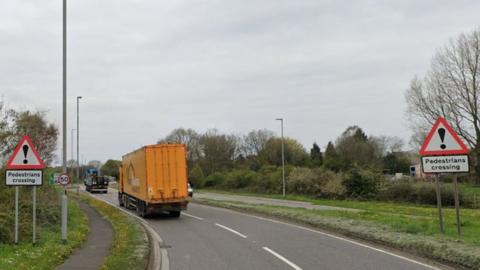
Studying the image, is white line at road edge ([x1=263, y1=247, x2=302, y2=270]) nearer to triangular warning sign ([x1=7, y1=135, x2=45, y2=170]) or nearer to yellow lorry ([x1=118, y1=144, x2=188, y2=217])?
triangular warning sign ([x1=7, y1=135, x2=45, y2=170])

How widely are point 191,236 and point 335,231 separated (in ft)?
16.1

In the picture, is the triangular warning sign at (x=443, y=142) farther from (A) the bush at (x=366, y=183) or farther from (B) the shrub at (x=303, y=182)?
(B) the shrub at (x=303, y=182)

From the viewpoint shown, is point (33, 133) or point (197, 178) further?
point (197, 178)

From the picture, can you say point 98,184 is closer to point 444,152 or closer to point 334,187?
point 334,187

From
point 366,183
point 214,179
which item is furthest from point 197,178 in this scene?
point 366,183

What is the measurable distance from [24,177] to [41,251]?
2.39 m

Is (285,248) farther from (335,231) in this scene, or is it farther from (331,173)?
(331,173)

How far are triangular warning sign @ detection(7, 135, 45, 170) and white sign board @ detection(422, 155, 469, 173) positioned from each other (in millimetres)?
10520

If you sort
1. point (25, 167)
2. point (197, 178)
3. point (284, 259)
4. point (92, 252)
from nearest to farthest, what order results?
point (284, 259)
point (92, 252)
point (25, 167)
point (197, 178)

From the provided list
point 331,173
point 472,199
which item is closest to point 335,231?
point 472,199

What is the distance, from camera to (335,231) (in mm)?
16938

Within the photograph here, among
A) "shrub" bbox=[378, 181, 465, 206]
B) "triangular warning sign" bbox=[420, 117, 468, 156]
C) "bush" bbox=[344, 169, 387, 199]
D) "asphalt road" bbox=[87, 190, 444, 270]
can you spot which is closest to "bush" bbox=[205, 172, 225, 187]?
"bush" bbox=[344, 169, 387, 199]

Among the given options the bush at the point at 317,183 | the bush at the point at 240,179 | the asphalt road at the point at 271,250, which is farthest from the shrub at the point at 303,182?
the asphalt road at the point at 271,250

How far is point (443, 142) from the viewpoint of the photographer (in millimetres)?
13109
